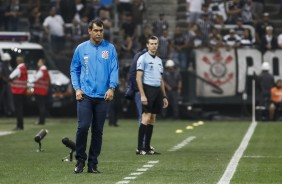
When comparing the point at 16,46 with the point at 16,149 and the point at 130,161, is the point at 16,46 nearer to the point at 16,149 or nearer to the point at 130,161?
the point at 16,149

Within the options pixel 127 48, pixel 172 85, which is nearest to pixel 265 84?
pixel 172 85

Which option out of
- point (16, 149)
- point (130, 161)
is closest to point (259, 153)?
point (130, 161)

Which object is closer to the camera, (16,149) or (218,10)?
(16,149)

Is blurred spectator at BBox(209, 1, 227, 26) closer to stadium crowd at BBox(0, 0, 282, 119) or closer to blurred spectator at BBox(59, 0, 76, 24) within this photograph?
stadium crowd at BBox(0, 0, 282, 119)

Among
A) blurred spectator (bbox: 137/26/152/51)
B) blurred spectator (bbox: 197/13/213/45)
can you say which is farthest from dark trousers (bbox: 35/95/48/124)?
blurred spectator (bbox: 197/13/213/45)

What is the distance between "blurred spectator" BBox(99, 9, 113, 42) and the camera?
42.5m

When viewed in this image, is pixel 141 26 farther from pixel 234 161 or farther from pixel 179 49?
pixel 234 161

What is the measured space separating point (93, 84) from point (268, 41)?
25636mm

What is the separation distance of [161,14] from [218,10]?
2240 millimetres

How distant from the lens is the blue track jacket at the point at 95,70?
1712 centimetres

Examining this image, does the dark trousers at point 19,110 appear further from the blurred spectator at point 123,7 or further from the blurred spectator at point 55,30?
the blurred spectator at point 123,7

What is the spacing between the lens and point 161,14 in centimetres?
4291

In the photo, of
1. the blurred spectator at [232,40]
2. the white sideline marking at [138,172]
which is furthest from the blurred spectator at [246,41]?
the white sideline marking at [138,172]

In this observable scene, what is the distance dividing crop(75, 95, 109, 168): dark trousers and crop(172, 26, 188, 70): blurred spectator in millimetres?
24800
